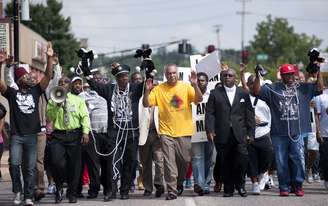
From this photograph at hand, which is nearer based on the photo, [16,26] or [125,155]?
[125,155]

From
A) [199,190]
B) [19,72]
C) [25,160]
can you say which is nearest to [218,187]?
[199,190]

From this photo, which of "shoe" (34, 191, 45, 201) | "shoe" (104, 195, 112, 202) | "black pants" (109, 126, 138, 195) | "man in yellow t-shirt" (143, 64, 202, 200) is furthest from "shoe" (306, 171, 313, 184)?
"shoe" (34, 191, 45, 201)

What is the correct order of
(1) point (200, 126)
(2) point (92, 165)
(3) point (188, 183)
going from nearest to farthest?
(2) point (92, 165) → (1) point (200, 126) → (3) point (188, 183)

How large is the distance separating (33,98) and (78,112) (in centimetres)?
85

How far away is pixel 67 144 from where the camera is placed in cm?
1301

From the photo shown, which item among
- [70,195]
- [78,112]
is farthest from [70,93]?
[70,195]

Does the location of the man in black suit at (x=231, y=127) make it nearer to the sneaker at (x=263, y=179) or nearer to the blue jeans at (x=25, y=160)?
the sneaker at (x=263, y=179)

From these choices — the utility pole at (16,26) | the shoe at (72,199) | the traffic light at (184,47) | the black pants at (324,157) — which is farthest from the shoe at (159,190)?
the traffic light at (184,47)

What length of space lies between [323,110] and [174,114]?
3.00m

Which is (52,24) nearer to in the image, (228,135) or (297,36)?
(297,36)

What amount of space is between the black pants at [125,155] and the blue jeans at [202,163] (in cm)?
116

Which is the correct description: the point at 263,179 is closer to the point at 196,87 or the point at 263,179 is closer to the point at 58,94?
the point at 196,87

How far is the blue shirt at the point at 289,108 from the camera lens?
535 inches

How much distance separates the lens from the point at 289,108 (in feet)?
44.7
